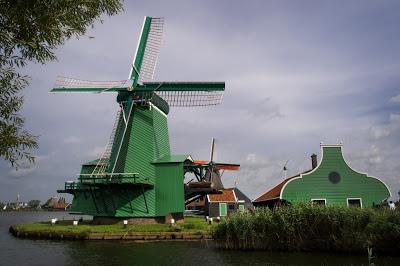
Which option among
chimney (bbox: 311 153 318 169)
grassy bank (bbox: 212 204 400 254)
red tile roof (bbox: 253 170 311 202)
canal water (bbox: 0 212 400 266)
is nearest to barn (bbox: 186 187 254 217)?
red tile roof (bbox: 253 170 311 202)

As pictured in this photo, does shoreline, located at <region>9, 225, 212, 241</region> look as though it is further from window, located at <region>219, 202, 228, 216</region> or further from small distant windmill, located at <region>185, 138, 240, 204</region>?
window, located at <region>219, 202, 228, 216</region>

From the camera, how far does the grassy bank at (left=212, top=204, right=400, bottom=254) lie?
17531 mm

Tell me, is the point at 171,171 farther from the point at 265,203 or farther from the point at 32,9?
the point at 32,9

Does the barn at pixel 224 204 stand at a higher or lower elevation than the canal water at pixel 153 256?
higher

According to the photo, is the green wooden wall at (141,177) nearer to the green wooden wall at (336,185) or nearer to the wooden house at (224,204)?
the green wooden wall at (336,185)

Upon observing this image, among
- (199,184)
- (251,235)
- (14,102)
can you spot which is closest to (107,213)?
(199,184)

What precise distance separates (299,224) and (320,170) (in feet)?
28.9

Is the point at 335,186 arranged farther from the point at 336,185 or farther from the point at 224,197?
the point at 224,197

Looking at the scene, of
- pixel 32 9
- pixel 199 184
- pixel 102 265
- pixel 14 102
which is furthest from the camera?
pixel 199 184

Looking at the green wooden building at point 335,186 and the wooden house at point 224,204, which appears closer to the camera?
the green wooden building at point 335,186

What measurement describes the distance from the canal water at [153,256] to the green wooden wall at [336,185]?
25.7ft

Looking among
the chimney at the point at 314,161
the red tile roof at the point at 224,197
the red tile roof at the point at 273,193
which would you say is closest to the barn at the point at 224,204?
the red tile roof at the point at 224,197

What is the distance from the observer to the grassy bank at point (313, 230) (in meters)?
17.5

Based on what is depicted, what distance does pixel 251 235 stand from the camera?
2086cm
